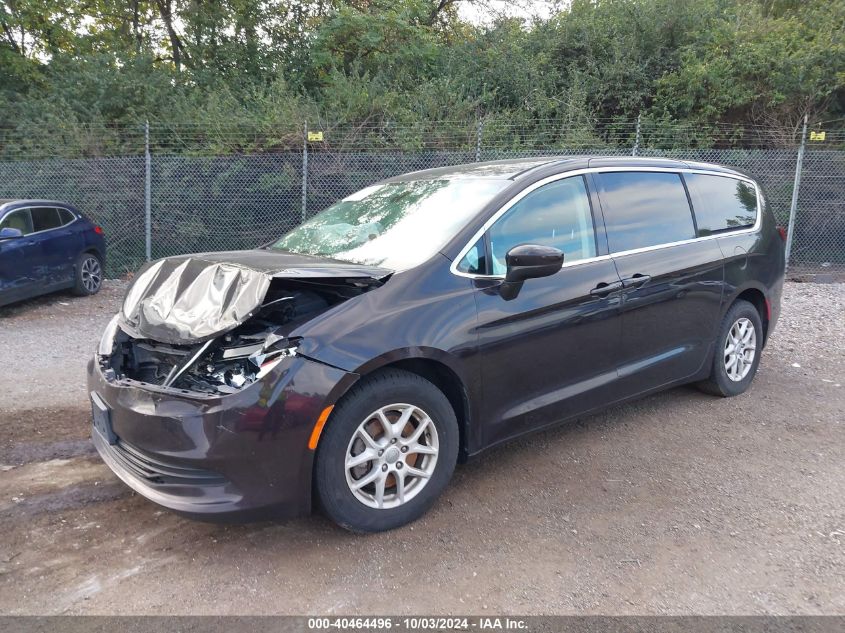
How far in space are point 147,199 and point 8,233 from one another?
295 cm

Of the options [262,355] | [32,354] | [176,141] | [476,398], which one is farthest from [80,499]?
[176,141]

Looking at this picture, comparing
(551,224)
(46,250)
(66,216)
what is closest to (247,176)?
(66,216)

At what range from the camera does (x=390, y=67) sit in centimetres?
1511

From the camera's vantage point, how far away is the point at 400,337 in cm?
311

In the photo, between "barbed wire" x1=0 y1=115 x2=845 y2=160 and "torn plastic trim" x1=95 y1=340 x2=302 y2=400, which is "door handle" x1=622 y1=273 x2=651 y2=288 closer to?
"torn plastic trim" x1=95 y1=340 x2=302 y2=400

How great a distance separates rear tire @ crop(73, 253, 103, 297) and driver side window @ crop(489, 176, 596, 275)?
786cm

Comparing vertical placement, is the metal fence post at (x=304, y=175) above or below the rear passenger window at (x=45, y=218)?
above

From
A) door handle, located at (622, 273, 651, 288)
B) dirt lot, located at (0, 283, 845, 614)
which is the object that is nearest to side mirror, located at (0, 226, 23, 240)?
dirt lot, located at (0, 283, 845, 614)

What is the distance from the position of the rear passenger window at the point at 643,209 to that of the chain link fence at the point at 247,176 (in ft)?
23.1

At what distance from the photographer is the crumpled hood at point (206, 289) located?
10.0ft

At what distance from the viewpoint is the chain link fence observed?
11.0m

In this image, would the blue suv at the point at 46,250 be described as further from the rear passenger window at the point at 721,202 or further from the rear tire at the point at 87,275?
the rear passenger window at the point at 721,202

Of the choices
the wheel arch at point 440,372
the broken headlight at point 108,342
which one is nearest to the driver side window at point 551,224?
the wheel arch at point 440,372

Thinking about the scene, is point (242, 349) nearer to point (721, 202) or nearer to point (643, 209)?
point (643, 209)
